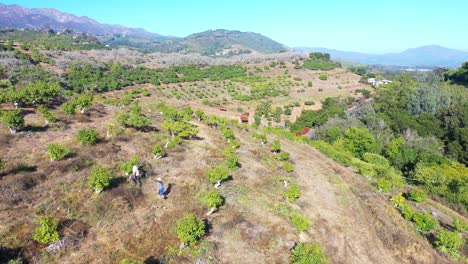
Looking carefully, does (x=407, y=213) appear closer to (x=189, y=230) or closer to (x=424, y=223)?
(x=424, y=223)

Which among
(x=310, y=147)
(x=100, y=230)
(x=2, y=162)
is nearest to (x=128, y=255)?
(x=100, y=230)

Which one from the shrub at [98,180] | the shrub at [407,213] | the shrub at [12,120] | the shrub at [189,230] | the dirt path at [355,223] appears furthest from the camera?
the shrub at [407,213]

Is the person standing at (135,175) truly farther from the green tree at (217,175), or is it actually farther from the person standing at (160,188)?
the green tree at (217,175)

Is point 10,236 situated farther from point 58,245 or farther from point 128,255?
point 128,255

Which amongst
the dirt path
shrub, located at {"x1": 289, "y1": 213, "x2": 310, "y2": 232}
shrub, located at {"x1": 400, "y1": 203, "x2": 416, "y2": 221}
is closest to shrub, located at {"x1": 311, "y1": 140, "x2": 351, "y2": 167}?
the dirt path

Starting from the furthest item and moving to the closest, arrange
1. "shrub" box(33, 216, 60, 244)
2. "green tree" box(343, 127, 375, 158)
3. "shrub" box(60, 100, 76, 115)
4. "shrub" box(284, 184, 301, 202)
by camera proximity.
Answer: "green tree" box(343, 127, 375, 158)
"shrub" box(60, 100, 76, 115)
"shrub" box(284, 184, 301, 202)
"shrub" box(33, 216, 60, 244)

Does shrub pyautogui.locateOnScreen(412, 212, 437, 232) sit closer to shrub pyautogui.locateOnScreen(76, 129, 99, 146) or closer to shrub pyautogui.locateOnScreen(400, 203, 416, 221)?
shrub pyautogui.locateOnScreen(400, 203, 416, 221)

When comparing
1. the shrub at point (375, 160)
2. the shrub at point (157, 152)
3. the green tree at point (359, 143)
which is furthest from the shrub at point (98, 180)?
the green tree at point (359, 143)
